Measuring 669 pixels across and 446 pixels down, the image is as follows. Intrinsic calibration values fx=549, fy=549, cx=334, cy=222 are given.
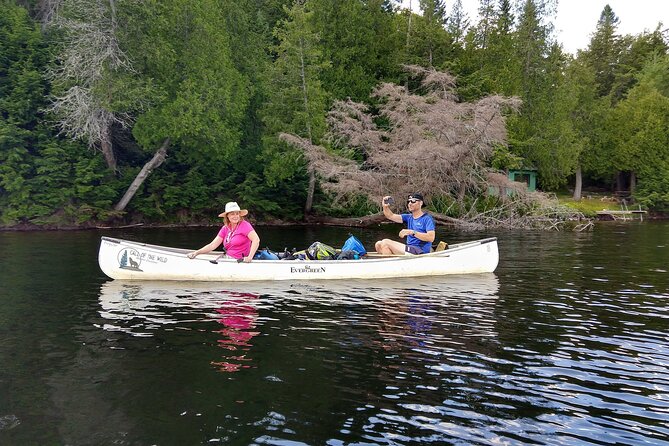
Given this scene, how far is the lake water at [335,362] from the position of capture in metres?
5.73

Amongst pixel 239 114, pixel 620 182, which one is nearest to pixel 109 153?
pixel 239 114

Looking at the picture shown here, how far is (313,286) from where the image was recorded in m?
13.3

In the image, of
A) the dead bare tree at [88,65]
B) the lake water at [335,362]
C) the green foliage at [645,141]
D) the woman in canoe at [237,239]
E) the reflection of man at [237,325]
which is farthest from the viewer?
the green foliage at [645,141]

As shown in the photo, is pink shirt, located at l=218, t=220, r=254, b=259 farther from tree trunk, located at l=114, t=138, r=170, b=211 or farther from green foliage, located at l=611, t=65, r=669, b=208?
green foliage, located at l=611, t=65, r=669, b=208

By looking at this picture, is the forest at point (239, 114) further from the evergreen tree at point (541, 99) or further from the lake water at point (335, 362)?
the lake water at point (335, 362)

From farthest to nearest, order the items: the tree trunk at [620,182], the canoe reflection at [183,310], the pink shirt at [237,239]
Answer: the tree trunk at [620,182] < the pink shirt at [237,239] < the canoe reflection at [183,310]

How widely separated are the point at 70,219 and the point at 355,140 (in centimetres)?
1669

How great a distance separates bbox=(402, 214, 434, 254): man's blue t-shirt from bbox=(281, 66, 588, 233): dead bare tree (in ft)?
47.9

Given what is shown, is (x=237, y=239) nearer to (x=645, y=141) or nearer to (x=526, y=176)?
(x=526, y=176)

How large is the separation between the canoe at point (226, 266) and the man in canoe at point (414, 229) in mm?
420

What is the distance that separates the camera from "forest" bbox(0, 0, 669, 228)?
29.2 meters

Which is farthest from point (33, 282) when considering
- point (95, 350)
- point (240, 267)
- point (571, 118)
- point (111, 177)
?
point (571, 118)

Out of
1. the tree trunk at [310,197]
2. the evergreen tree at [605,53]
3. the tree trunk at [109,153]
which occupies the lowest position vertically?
the tree trunk at [310,197]

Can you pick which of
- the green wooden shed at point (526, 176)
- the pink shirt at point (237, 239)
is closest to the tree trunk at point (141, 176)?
the pink shirt at point (237, 239)
